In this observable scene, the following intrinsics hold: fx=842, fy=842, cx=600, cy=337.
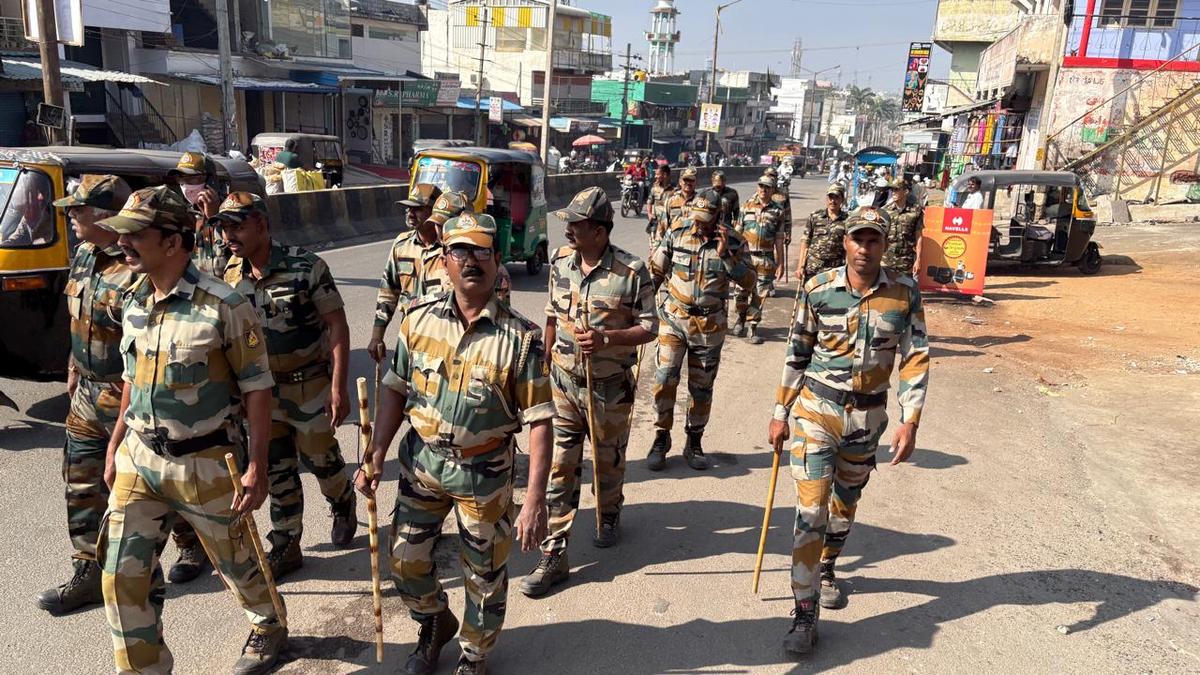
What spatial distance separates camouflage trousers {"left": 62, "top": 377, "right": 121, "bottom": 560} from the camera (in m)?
3.90

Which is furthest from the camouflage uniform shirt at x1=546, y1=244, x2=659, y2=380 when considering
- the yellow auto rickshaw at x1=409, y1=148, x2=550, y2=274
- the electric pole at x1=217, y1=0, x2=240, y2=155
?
the electric pole at x1=217, y1=0, x2=240, y2=155

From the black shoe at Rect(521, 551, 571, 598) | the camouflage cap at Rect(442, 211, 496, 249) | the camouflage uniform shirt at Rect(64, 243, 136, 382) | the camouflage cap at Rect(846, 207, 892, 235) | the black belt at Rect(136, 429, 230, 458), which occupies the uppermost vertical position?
the camouflage cap at Rect(846, 207, 892, 235)

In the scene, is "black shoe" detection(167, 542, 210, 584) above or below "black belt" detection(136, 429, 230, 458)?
below

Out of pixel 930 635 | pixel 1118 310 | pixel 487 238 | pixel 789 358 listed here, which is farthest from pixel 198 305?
pixel 1118 310

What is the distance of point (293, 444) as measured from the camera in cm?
441

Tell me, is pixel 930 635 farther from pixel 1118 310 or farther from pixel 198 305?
pixel 1118 310

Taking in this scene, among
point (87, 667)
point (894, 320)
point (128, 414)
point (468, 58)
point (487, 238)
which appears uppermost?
point (468, 58)

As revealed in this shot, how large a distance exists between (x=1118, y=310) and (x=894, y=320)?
36.1ft

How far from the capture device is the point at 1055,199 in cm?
1553

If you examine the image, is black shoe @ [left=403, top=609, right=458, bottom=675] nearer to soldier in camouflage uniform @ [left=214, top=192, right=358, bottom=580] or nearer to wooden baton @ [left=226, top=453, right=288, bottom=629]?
wooden baton @ [left=226, top=453, right=288, bottom=629]

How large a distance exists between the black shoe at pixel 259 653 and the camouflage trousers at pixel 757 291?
6339 mm

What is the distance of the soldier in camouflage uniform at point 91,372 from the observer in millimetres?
3863

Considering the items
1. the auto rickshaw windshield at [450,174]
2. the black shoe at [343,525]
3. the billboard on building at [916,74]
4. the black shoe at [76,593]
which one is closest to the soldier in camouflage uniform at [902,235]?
the auto rickshaw windshield at [450,174]

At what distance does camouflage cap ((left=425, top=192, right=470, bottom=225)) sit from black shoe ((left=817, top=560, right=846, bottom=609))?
2983 millimetres
